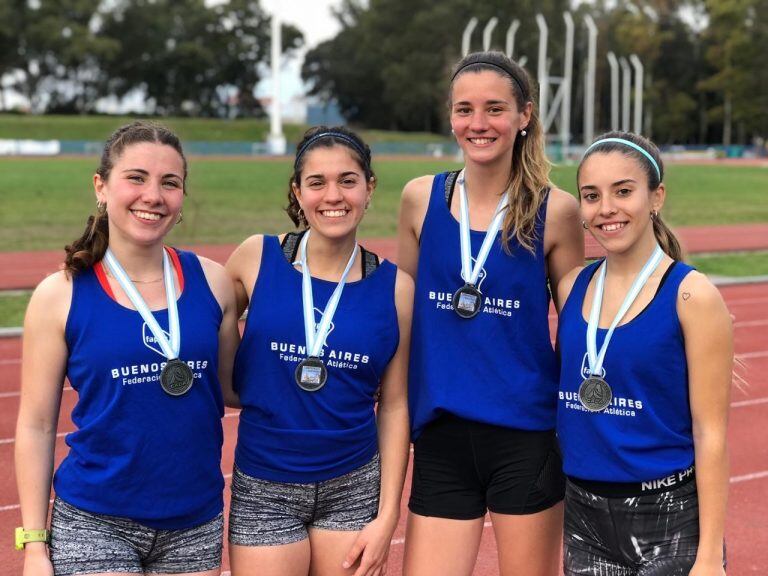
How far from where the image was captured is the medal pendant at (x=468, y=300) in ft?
9.53

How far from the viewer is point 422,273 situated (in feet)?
9.96

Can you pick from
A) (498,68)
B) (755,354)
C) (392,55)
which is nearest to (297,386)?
(498,68)

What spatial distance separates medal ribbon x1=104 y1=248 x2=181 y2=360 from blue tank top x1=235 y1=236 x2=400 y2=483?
11.2 inches

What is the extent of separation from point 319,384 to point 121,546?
26.4 inches

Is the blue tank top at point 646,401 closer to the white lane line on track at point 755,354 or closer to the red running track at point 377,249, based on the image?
the white lane line on track at point 755,354

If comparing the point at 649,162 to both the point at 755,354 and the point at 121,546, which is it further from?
the point at 755,354

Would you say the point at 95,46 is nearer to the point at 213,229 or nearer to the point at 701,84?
the point at 701,84

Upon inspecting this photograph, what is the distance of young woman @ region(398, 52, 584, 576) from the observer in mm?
2922

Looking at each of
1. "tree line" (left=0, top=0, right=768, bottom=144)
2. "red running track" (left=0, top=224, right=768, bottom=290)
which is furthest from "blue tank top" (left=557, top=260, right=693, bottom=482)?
"tree line" (left=0, top=0, right=768, bottom=144)

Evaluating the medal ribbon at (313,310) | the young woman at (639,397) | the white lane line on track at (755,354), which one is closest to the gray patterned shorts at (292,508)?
the medal ribbon at (313,310)

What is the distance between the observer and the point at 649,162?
2.73 metres

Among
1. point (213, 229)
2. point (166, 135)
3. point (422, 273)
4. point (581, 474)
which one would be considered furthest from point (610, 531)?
point (213, 229)

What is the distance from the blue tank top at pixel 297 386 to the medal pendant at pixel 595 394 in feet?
1.86

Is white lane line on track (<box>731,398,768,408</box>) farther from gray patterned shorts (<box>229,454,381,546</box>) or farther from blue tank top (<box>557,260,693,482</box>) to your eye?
gray patterned shorts (<box>229,454,381,546</box>)
